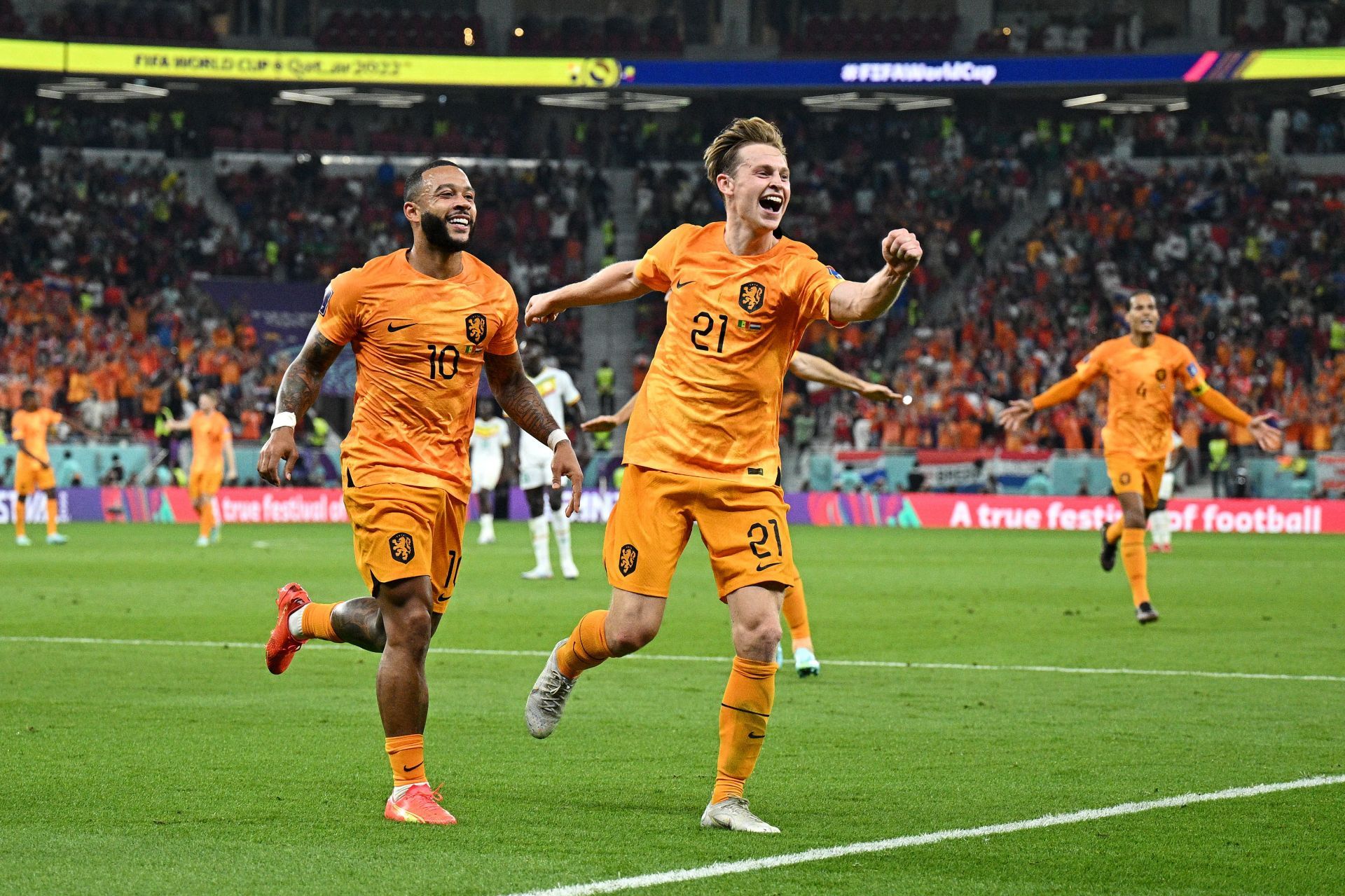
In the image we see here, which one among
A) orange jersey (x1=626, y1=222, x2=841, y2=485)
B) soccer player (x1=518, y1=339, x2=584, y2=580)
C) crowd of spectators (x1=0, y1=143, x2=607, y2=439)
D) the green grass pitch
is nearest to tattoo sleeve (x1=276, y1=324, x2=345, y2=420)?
orange jersey (x1=626, y1=222, x2=841, y2=485)

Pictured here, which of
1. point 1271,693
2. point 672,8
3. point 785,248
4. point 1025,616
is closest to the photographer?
point 785,248

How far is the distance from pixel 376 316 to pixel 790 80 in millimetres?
40025

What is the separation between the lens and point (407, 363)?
702cm

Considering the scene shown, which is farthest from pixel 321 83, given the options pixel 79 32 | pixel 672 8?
pixel 672 8

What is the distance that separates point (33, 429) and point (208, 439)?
9.70ft

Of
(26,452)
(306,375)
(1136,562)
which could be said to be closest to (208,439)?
(26,452)

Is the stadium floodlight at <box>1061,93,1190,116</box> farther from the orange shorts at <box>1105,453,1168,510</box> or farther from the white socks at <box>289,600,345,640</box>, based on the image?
the white socks at <box>289,600,345,640</box>

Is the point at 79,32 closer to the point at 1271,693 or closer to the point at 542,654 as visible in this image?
the point at 542,654

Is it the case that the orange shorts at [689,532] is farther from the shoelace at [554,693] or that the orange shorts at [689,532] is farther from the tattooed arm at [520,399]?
the shoelace at [554,693]

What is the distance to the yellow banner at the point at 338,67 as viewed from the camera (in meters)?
44.5

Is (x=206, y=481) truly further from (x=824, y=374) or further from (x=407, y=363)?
(x=407, y=363)

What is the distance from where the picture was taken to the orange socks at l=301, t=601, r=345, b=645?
299 inches

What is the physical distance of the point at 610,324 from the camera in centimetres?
4456

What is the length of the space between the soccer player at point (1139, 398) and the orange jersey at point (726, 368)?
8.91 m
